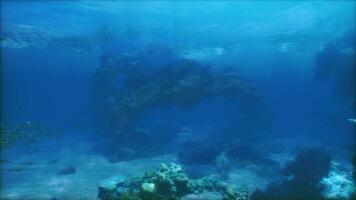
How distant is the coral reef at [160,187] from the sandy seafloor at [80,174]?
1245 mm

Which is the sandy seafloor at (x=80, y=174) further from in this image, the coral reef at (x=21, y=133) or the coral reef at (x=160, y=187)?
the coral reef at (x=160, y=187)

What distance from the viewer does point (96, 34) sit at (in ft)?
126

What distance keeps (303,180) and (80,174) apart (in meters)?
12.6

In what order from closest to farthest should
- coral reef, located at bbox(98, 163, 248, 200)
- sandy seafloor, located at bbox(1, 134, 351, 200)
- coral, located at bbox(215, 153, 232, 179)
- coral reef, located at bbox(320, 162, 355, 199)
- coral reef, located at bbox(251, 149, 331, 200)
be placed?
1. coral reef, located at bbox(98, 163, 248, 200)
2. coral reef, located at bbox(320, 162, 355, 199)
3. coral reef, located at bbox(251, 149, 331, 200)
4. sandy seafloor, located at bbox(1, 134, 351, 200)
5. coral, located at bbox(215, 153, 232, 179)

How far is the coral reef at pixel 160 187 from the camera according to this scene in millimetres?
10273

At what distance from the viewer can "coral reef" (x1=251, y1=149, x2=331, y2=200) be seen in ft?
46.1

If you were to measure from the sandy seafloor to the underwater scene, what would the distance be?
7 centimetres

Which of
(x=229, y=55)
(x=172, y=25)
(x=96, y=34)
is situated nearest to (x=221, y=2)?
(x=172, y=25)

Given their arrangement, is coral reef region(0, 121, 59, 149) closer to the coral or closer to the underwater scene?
the underwater scene

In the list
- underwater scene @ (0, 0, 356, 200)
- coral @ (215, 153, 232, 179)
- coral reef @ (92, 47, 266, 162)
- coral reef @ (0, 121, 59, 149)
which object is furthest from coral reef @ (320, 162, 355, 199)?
coral reef @ (0, 121, 59, 149)

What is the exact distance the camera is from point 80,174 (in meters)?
20.5

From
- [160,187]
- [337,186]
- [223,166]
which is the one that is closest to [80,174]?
[223,166]

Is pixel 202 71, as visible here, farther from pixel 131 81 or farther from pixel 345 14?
pixel 345 14

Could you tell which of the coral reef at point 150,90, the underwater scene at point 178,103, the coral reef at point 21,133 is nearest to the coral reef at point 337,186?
the underwater scene at point 178,103
